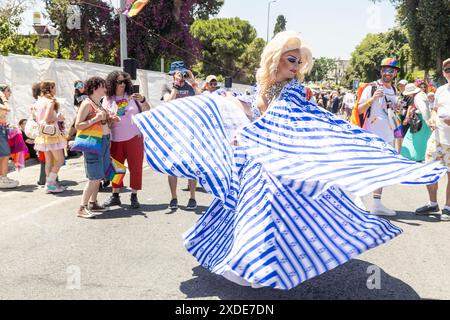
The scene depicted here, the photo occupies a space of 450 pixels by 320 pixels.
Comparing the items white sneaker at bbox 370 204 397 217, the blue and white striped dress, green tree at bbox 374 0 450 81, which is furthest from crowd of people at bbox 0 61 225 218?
green tree at bbox 374 0 450 81

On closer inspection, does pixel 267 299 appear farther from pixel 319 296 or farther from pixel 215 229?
pixel 215 229

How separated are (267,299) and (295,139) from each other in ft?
3.95

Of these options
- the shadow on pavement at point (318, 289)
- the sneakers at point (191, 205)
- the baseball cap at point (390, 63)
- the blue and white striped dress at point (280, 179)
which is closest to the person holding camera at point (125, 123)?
the sneakers at point (191, 205)

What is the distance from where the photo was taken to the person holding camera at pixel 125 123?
6461 millimetres

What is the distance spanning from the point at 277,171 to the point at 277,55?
1.06m

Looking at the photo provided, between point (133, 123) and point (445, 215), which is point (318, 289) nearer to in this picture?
point (445, 215)

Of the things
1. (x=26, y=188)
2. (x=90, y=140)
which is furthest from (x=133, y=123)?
(x=26, y=188)

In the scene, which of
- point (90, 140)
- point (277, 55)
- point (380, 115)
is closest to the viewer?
point (277, 55)

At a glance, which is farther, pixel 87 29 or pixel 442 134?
pixel 87 29

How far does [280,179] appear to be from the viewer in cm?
329

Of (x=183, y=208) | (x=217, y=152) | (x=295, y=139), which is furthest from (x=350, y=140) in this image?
(x=183, y=208)

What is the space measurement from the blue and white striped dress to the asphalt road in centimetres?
38

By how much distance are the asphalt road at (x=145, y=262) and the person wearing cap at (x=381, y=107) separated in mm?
380
